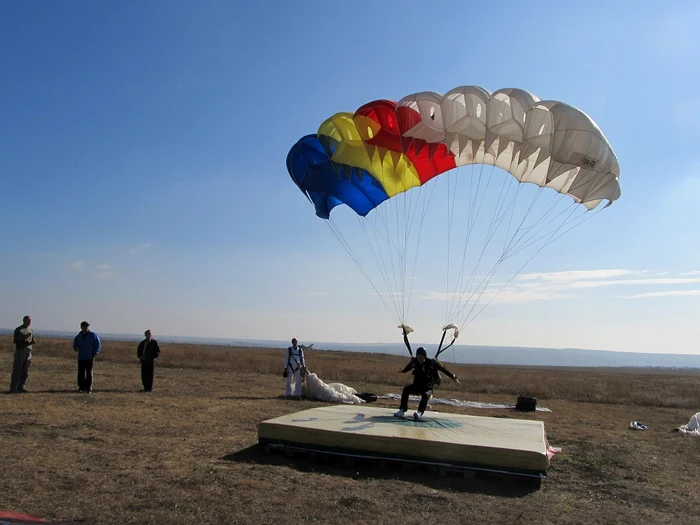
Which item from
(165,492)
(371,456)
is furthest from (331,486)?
(165,492)

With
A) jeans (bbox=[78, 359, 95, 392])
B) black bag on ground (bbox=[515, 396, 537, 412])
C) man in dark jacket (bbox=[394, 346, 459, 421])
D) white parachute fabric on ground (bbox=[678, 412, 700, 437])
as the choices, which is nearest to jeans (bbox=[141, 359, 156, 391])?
jeans (bbox=[78, 359, 95, 392])

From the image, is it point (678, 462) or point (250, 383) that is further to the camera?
point (250, 383)

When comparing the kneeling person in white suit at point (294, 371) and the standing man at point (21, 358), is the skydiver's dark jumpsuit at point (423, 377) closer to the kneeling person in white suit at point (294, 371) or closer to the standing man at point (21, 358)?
the kneeling person in white suit at point (294, 371)

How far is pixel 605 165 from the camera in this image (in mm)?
9586

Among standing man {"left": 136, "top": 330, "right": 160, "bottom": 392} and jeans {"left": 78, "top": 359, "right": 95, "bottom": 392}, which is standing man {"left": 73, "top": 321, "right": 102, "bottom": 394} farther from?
standing man {"left": 136, "top": 330, "right": 160, "bottom": 392}

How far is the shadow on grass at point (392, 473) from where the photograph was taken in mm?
7035

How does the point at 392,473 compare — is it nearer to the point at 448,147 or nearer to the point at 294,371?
the point at 448,147

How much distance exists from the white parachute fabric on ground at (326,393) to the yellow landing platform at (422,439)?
554cm

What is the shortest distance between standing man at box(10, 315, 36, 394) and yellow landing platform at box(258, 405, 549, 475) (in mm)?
7254

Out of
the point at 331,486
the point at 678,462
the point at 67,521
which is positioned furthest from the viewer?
the point at 678,462

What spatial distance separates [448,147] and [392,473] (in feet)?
19.0

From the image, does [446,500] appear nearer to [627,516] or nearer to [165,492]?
[627,516]

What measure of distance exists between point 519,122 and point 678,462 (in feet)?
20.3

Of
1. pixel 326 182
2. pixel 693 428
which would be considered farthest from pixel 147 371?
pixel 693 428
